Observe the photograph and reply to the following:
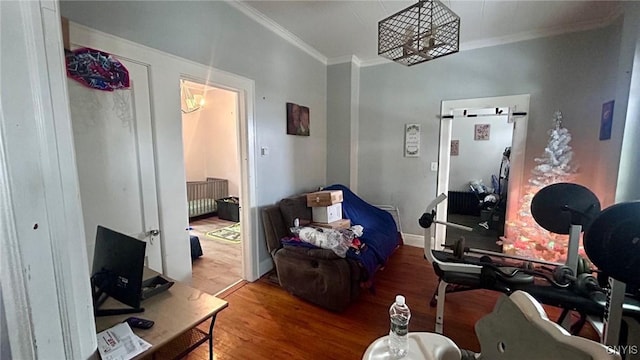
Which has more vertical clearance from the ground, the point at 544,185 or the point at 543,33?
the point at 543,33

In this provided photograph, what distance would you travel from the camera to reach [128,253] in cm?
116

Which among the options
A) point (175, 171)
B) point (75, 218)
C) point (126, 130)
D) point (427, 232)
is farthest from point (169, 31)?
point (427, 232)

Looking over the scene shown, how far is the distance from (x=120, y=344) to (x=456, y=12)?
3.61 meters

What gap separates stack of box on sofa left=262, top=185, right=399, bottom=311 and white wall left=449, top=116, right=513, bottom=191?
3.89m

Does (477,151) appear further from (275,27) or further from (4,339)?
(4,339)

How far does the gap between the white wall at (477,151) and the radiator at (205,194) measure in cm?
522

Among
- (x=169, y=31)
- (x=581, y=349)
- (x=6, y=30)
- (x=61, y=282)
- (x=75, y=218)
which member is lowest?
(x=581, y=349)

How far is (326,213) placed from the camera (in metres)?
3.01

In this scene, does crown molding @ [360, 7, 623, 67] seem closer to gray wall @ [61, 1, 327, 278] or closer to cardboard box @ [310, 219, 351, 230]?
gray wall @ [61, 1, 327, 278]

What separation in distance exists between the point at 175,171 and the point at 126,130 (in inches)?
17.4

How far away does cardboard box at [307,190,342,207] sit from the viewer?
2.96m

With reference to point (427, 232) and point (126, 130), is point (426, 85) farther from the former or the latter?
point (126, 130)

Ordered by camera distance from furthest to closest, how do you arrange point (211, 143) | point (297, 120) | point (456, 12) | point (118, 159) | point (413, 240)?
point (211, 143), point (413, 240), point (297, 120), point (456, 12), point (118, 159)

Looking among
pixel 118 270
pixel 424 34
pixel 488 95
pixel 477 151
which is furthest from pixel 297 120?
pixel 477 151
